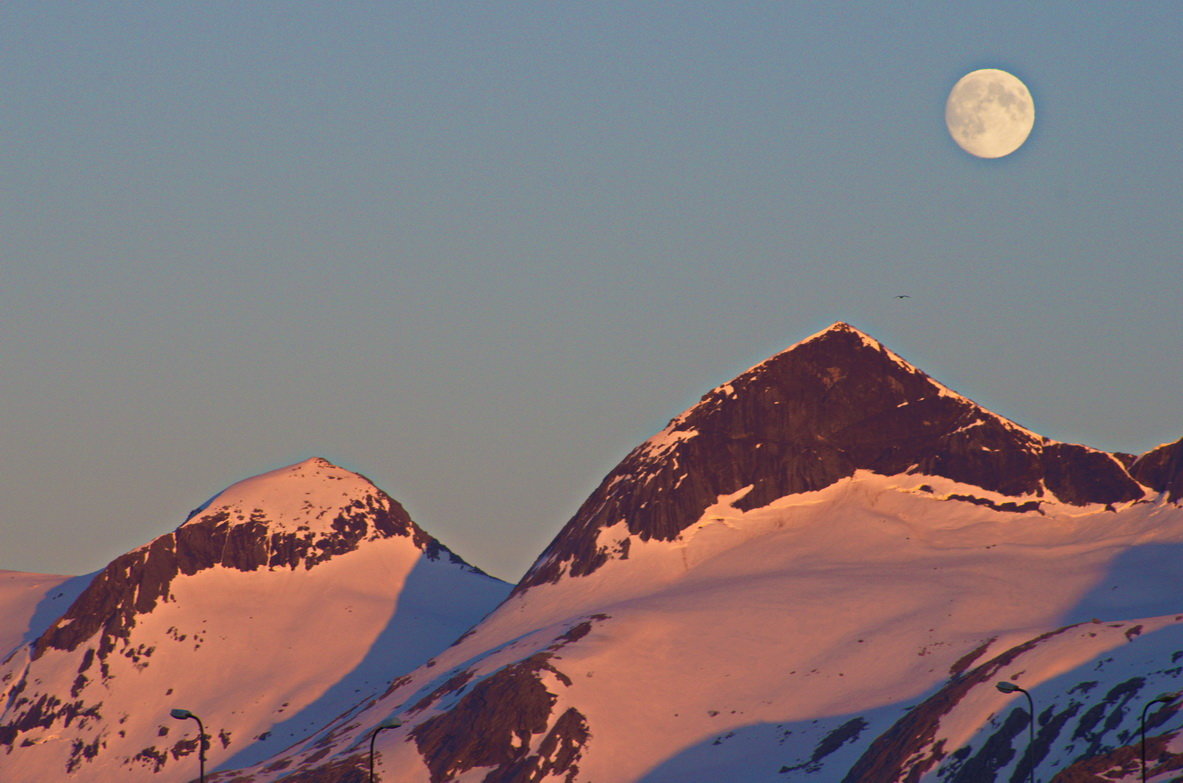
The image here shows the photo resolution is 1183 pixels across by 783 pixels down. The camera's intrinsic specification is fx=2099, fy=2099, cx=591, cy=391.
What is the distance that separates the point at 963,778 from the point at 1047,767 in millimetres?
8163

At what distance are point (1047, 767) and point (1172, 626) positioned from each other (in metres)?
28.9

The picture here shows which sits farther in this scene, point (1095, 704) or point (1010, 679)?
point (1010, 679)

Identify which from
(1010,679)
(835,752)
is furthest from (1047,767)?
(835,752)

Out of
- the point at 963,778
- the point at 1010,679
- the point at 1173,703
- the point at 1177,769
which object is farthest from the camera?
the point at 1010,679

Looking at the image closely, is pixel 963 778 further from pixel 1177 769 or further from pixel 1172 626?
pixel 1177 769

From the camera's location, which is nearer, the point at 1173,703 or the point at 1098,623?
the point at 1173,703

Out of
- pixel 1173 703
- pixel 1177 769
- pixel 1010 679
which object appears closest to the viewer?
pixel 1177 769

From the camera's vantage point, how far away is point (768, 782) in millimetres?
192750

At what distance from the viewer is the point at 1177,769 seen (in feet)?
429

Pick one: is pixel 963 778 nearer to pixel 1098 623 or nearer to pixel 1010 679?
pixel 1010 679

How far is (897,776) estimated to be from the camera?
175m

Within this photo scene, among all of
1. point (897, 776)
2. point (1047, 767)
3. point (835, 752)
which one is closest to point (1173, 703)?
point (1047, 767)

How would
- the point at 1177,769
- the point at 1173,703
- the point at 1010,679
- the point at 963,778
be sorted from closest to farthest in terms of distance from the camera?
the point at 1177,769 < the point at 1173,703 < the point at 963,778 < the point at 1010,679

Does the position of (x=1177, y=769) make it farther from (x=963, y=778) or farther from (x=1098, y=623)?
(x=1098, y=623)
